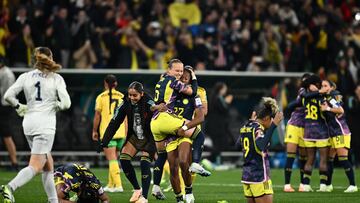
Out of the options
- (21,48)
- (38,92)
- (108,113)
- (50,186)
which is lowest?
(50,186)

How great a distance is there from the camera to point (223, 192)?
806 inches

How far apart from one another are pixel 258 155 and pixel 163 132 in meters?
2.67

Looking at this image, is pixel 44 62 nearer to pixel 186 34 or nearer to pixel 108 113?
pixel 108 113

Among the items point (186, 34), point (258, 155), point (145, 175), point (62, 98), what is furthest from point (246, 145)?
point (186, 34)

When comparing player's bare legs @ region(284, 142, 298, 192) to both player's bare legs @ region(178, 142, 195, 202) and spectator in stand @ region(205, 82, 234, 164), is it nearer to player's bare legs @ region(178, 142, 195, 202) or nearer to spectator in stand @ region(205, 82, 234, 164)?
player's bare legs @ region(178, 142, 195, 202)

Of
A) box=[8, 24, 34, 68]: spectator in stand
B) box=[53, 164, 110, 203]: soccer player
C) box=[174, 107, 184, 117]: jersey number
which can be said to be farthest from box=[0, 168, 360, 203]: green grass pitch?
box=[8, 24, 34, 68]: spectator in stand

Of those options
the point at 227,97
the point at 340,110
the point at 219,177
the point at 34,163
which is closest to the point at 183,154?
the point at 34,163

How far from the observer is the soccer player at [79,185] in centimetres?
1630

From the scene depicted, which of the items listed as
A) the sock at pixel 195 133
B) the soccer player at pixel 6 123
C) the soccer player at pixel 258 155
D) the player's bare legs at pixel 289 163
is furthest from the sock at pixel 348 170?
the soccer player at pixel 6 123

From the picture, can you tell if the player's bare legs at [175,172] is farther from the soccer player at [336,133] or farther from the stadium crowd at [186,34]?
the stadium crowd at [186,34]

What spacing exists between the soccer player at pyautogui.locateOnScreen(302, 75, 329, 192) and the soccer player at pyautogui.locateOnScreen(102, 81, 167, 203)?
13.8 feet

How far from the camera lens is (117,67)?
30.3m

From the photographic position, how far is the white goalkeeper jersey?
49.7 feet

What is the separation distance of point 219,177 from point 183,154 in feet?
29.1
